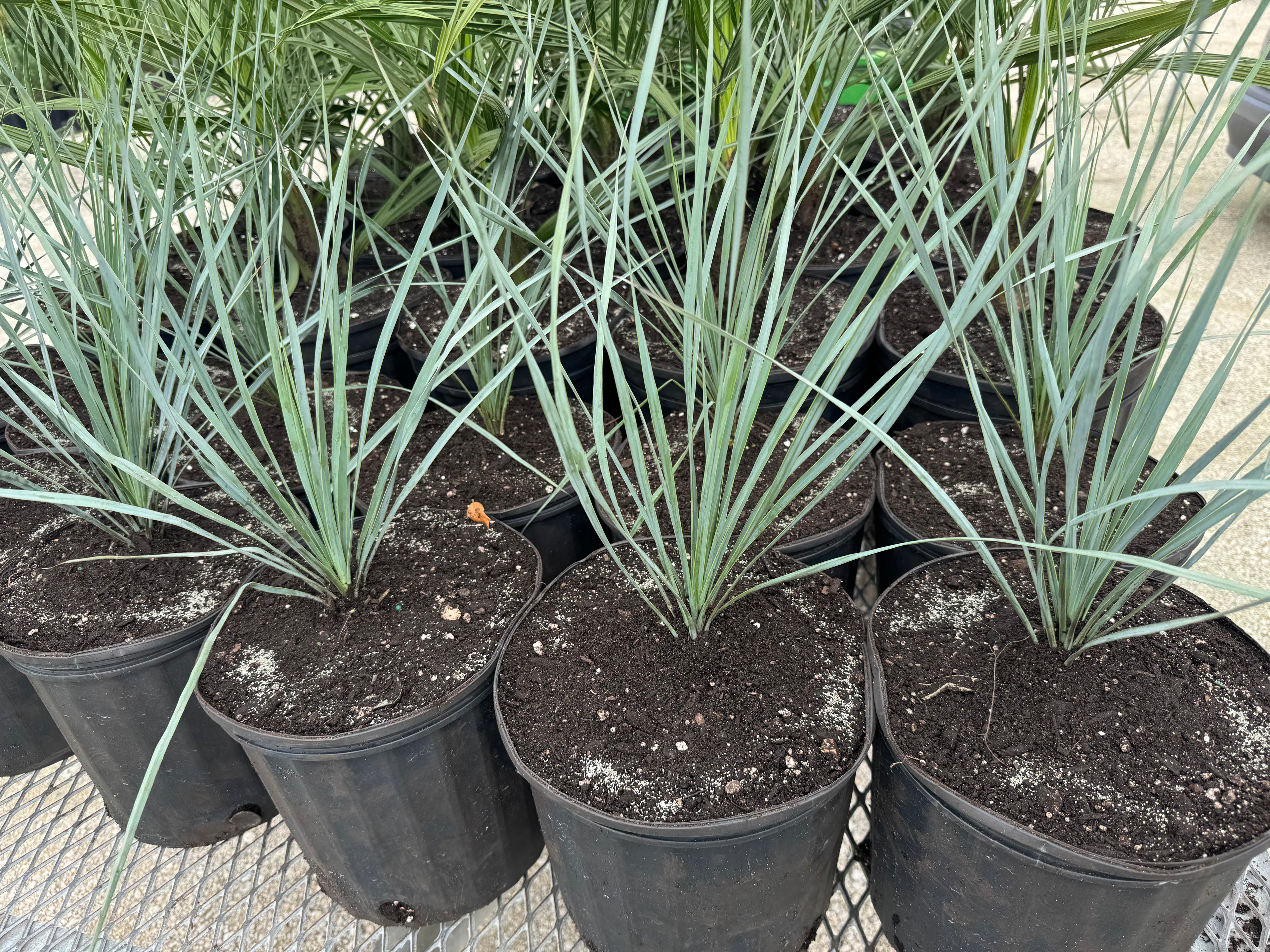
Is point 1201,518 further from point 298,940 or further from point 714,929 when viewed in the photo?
point 298,940

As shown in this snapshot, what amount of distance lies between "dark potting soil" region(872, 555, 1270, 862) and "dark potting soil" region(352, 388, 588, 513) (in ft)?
1.28

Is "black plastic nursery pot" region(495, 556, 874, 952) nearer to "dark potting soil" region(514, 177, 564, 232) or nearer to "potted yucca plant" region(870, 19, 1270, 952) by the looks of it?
"potted yucca plant" region(870, 19, 1270, 952)

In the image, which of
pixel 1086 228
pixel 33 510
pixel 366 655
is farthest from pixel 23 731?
Result: pixel 1086 228

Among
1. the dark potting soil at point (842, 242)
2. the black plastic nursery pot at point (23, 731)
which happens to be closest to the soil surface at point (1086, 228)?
the dark potting soil at point (842, 242)

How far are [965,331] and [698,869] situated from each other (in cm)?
66

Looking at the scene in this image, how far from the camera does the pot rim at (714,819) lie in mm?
537

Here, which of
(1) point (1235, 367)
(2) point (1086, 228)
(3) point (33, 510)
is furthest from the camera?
(1) point (1235, 367)

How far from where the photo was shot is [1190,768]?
546 millimetres

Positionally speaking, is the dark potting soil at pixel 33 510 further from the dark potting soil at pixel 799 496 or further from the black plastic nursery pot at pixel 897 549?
the black plastic nursery pot at pixel 897 549

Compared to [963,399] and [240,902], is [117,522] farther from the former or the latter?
[963,399]

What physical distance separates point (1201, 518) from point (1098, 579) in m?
0.08

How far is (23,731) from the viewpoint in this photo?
0.94 m

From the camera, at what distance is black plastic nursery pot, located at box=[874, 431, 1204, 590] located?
0.78 metres

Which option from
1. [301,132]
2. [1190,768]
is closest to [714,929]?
[1190,768]
